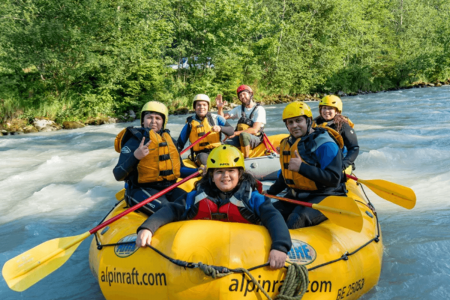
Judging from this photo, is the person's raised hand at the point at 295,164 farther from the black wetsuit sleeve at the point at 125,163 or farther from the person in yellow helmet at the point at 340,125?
the person in yellow helmet at the point at 340,125

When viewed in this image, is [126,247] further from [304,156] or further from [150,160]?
[304,156]

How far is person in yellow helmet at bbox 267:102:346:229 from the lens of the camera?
2732 millimetres

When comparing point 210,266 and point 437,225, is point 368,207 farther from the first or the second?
point 210,266

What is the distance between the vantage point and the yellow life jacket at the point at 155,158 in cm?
316

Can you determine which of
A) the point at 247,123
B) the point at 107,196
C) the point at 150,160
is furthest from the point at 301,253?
the point at 107,196

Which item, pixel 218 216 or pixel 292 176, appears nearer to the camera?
pixel 218 216

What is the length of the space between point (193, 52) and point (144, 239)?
16258 millimetres

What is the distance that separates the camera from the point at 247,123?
18.2 ft

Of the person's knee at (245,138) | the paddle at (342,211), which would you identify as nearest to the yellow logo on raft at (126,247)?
the paddle at (342,211)

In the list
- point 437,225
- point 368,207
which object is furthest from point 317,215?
point 437,225

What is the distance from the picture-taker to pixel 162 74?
15.8 m

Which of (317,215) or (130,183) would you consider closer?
(317,215)

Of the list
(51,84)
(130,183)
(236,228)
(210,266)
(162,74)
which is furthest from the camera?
(162,74)

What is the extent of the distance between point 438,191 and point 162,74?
12.6 m
